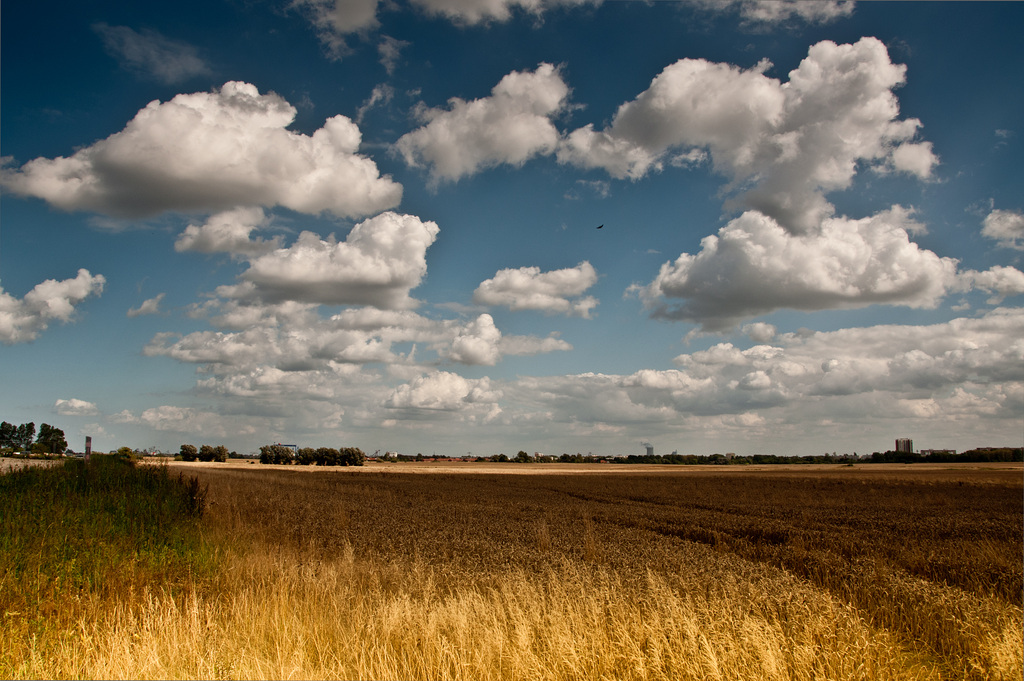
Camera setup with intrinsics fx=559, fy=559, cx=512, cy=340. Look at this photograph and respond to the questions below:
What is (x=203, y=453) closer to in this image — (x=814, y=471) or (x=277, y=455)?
(x=277, y=455)

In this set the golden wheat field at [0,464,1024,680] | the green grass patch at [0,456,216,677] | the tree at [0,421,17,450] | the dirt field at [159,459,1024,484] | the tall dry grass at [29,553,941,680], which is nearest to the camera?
the tall dry grass at [29,553,941,680]

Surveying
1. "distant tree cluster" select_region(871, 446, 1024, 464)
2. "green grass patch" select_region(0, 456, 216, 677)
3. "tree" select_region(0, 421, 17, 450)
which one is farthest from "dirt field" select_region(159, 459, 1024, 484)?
"green grass patch" select_region(0, 456, 216, 677)

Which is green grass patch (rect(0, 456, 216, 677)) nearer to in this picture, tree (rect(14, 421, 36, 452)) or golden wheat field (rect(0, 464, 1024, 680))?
golden wheat field (rect(0, 464, 1024, 680))

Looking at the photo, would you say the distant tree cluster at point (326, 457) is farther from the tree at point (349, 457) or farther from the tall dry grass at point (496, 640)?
the tall dry grass at point (496, 640)

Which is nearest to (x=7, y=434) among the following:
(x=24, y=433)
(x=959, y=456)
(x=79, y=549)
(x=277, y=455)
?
(x=24, y=433)

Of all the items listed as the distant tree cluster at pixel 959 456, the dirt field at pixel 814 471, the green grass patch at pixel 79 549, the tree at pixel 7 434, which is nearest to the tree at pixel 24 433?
the tree at pixel 7 434

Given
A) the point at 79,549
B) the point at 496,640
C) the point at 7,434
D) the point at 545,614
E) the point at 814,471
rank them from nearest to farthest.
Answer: the point at 496,640
the point at 545,614
the point at 79,549
the point at 814,471
the point at 7,434

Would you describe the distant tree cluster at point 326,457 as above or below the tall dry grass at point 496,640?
below

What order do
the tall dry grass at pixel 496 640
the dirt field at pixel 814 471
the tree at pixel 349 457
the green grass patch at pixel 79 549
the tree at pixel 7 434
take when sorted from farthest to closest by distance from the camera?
the tree at pixel 349 457
the tree at pixel 7 434
the dirt field at pixel 814 471
the green grass patch at pixel 79 549
the tall dry grass at pixel 496 640

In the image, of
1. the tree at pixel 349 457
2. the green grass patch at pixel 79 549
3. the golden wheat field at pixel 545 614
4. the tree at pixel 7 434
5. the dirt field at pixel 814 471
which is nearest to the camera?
the golden wheat field at pixel 545 614

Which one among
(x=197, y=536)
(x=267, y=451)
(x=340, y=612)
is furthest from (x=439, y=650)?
(x=267, y=451)

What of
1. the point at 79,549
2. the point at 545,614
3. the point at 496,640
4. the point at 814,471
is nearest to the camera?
the point at 496,640

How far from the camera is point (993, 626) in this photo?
25.9 ft

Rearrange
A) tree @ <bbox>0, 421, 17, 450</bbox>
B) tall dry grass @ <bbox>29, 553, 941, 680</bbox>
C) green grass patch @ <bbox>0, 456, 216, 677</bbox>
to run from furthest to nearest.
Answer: tree @ <bbox>0, 421, 17, 450</bbox>, green grass patch @ <bbox>0, 456, 216, 677</bbox>, tall dry grass @ <bbox>29, 553, 941, 680</bbox>
